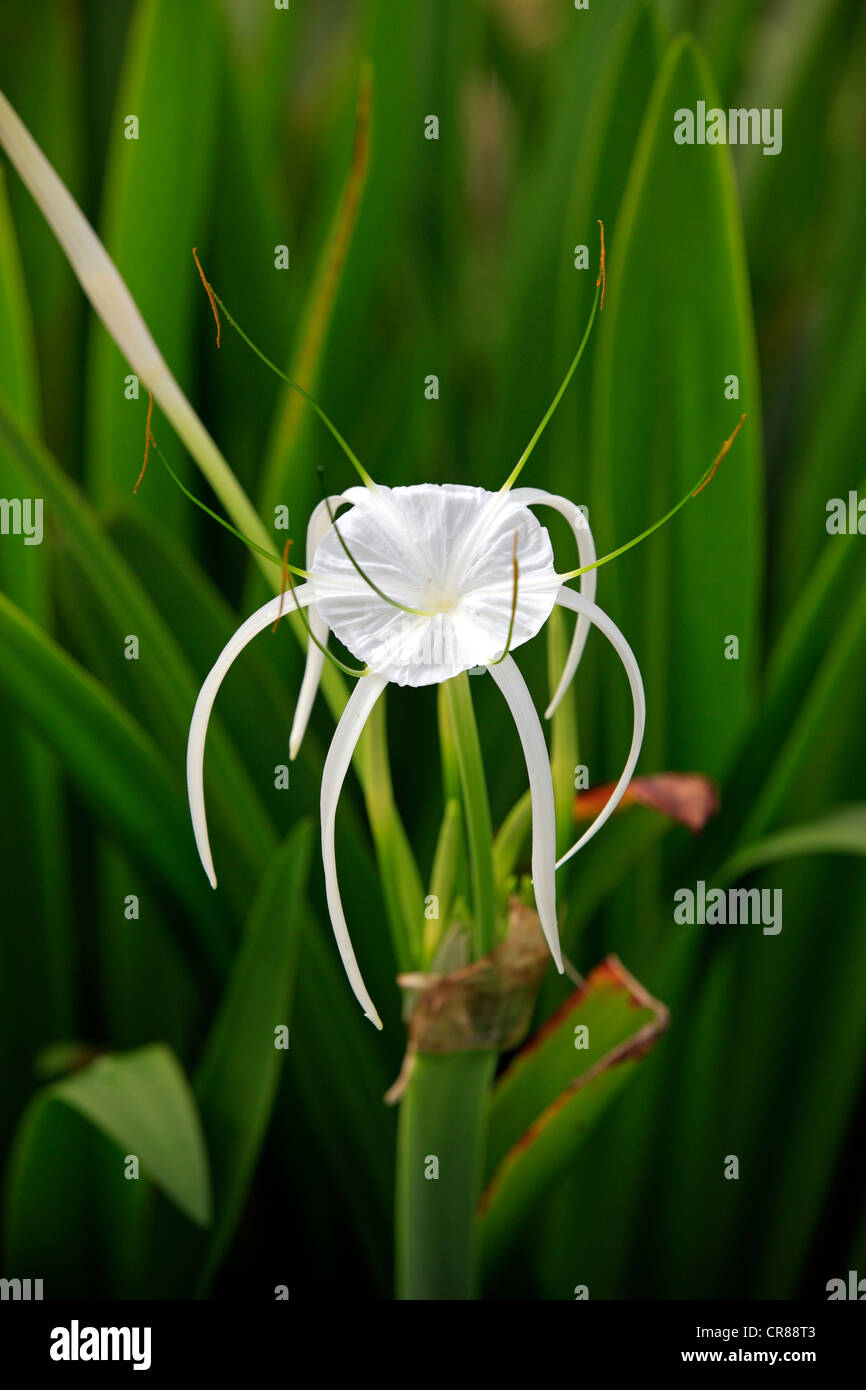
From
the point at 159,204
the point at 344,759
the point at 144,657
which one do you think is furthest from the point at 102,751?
the point at 159,204

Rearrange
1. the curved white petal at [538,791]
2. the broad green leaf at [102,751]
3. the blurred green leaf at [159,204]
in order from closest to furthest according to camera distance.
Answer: the curved white petal at [538,791] → the broad green leaf at [102,751] → the blurred green leaf at [159,204]

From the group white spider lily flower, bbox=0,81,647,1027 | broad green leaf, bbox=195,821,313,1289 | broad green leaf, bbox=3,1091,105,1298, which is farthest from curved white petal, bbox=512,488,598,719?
broad green leaf, bbox=3,1091,105,1298

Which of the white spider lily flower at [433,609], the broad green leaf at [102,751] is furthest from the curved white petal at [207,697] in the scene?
the broad green leaf at [102,751]

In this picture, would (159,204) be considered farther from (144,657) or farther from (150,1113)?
(150,1113)

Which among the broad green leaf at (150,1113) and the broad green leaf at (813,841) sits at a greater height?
the broad green leaf at (813,841)

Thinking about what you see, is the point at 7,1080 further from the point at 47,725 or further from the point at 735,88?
the point at 735,88

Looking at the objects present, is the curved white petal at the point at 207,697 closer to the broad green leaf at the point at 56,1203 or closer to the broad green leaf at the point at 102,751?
the broad green leaf at the point at 102,751
